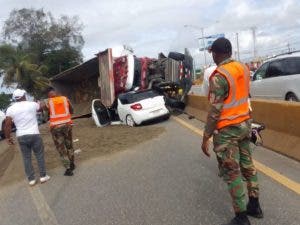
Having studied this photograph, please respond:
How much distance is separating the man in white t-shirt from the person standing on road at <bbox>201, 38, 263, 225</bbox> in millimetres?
4836

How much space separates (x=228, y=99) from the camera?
5.43 meters

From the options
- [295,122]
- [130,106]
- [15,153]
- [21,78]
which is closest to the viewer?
[295,122]

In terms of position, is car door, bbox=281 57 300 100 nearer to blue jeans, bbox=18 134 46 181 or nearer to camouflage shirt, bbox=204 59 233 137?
blue jeans, bbox=18 134 46 181

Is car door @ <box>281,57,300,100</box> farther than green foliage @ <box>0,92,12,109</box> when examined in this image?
No

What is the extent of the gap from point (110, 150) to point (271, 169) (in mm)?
5209

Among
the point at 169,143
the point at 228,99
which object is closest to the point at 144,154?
the point at 169,143

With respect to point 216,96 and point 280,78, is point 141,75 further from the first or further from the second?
point 216,96

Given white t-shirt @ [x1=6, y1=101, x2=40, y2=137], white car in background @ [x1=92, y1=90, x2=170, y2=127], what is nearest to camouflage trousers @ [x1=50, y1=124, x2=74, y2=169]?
white t-shirt @ [x1=6, y1=101, x2=40, y2=137]

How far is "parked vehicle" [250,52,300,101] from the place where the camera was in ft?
44.1

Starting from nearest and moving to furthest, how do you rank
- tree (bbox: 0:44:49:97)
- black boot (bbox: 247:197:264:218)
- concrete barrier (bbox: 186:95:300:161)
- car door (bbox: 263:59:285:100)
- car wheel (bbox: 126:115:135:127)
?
black boot (bbox: 247:197:264:218) < concrete barrier (bbox: 186:95:300:161) < car door (bbox: 263:59:285:100) < car wheel (bbox: 126:115:135:127) < tree (bbox: 0:44:49:97)

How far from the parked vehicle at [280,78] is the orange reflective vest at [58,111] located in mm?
6076

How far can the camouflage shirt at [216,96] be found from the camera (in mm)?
Result: 5355

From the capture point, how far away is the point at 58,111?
10375mm

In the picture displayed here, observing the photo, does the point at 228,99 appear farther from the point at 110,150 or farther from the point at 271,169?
the point at 110,150
